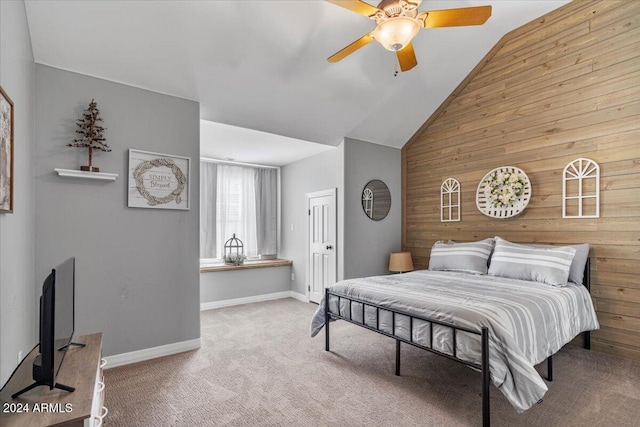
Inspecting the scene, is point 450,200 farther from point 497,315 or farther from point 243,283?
point 243,283

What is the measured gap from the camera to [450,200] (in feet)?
15.0

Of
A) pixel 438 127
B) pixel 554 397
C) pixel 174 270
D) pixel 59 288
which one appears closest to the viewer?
pixel 59 288

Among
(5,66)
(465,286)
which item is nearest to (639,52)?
(465,286)

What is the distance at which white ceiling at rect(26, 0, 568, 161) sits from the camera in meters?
2.61

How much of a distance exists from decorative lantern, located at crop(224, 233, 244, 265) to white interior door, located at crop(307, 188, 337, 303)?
1.21 meters

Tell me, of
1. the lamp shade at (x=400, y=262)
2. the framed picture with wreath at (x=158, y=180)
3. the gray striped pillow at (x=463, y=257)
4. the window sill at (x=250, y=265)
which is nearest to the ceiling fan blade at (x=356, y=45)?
the framed picture with wreath at (x=158, y=180)

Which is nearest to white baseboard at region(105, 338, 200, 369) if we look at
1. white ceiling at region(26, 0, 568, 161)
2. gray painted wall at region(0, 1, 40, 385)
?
gray painted wall at region(0, 1, 40, 385)

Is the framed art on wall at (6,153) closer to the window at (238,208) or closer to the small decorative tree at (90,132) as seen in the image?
the small decorative tree at (90,132)

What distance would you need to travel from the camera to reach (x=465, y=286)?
9.66 ft

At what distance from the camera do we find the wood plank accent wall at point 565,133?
10.1 feet

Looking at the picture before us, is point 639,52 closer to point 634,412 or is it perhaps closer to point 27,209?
point 634,412

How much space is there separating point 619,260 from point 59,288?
444 centimetres

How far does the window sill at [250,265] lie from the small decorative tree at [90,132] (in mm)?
2449

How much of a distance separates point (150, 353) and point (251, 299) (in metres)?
2.32
